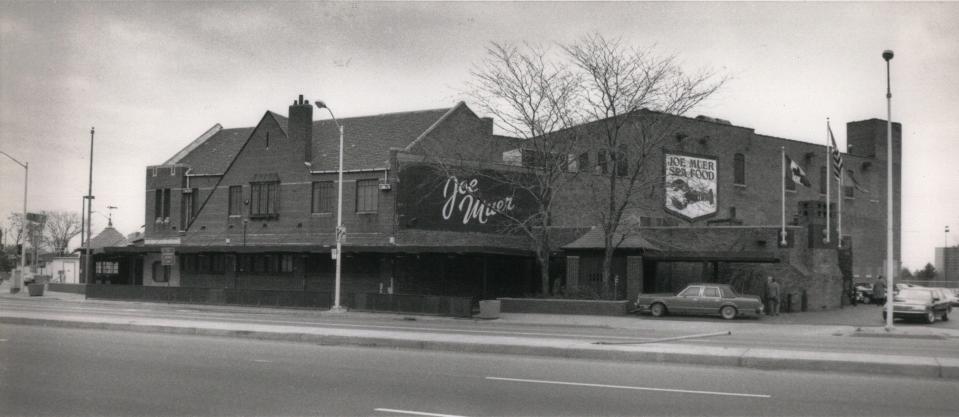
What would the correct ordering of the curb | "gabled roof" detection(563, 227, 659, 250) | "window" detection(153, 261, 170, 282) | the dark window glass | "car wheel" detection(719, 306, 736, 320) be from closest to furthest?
the curb < "car wheel" detection(719, 306, 736, 320) < "gabled roof" detection(563, 227, 659, 250) < the dark window glass < "window" detection(153, 261, 170, 282)

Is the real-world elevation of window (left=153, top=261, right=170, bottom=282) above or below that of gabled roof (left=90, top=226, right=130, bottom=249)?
below

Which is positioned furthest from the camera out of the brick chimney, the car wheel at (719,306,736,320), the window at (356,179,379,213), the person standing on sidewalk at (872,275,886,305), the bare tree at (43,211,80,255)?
the bare tree at (43,211,80,255)

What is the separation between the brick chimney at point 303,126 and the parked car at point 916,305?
29.5 m

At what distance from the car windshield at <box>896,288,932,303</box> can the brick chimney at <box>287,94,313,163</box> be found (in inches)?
1168

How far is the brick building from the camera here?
131ft

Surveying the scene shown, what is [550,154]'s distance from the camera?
39.1 m

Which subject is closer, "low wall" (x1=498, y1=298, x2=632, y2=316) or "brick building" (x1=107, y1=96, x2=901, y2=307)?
"low wall" (x1=498, y1=298, x2=632, y2=316)

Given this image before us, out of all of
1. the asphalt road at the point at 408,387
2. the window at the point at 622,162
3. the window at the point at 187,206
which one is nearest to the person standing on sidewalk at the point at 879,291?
the window at the point at 622,162

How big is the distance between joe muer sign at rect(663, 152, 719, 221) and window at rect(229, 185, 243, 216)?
2469cm

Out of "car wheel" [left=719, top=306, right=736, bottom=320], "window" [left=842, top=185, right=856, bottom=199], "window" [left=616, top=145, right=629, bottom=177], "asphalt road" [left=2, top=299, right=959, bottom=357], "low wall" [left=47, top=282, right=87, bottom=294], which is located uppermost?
"window" [left=842, top=185, right=856, bottom=199]

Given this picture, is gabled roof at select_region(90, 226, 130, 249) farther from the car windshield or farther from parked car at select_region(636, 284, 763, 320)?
the car windshield

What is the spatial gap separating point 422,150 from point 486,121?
278 inches

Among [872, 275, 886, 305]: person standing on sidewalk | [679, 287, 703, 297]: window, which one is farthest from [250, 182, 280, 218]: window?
[872, 275, 886, 305]: person standing on sidewalk

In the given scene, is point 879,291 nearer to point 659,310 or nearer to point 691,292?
point 691,292
